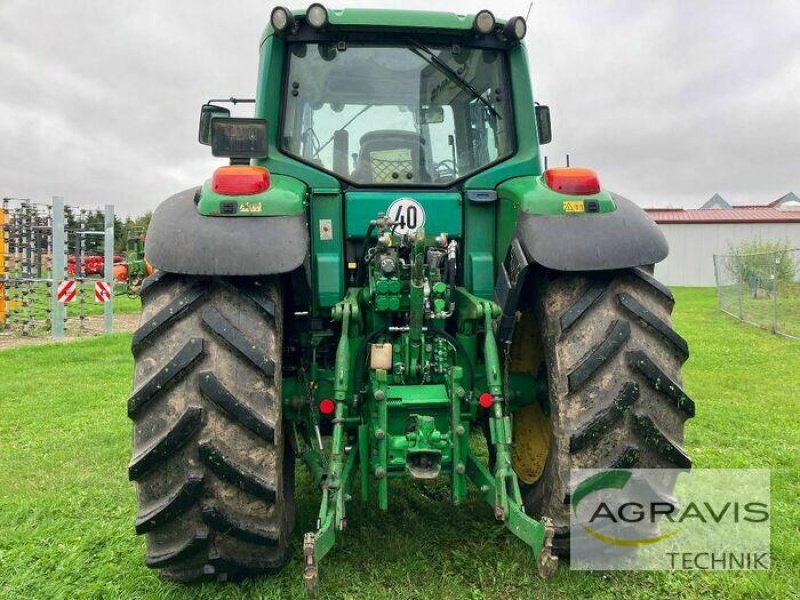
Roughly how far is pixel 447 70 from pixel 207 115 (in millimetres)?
1522

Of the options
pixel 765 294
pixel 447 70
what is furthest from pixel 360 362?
pixel 765 294

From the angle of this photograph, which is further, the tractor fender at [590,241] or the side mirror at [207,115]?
the side mirror at [207,115]

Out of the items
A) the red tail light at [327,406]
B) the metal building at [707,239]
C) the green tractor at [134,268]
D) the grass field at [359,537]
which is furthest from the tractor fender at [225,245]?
the metal building at [707,239]

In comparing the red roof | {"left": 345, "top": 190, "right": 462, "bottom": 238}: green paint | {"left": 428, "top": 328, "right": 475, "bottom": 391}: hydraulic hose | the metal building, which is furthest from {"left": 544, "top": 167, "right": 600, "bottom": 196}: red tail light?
the metal building

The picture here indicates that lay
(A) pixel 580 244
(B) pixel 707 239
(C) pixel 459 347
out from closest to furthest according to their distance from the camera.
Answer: (A) pixel 580 244
(C) pixel 459 347
(B) pixel 707 239

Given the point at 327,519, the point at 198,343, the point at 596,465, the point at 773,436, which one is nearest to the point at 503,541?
the point at 596,465

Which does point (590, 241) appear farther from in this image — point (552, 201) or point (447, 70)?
point (447, 70)

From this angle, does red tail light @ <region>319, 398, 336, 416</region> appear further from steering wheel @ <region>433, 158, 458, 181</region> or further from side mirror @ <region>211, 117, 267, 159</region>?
steering wheel @ <region>433, 158, 458, 181</region>

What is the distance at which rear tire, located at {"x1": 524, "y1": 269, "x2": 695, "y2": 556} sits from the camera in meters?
2.76

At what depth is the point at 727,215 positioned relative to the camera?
41250mm

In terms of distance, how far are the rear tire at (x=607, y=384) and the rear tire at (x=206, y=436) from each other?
3.82 ft

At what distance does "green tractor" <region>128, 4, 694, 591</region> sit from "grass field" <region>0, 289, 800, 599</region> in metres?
0.26

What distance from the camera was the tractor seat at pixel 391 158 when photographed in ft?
11.5

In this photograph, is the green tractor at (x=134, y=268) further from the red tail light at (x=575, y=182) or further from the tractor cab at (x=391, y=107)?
the red tail light at (x=575, y=182)
